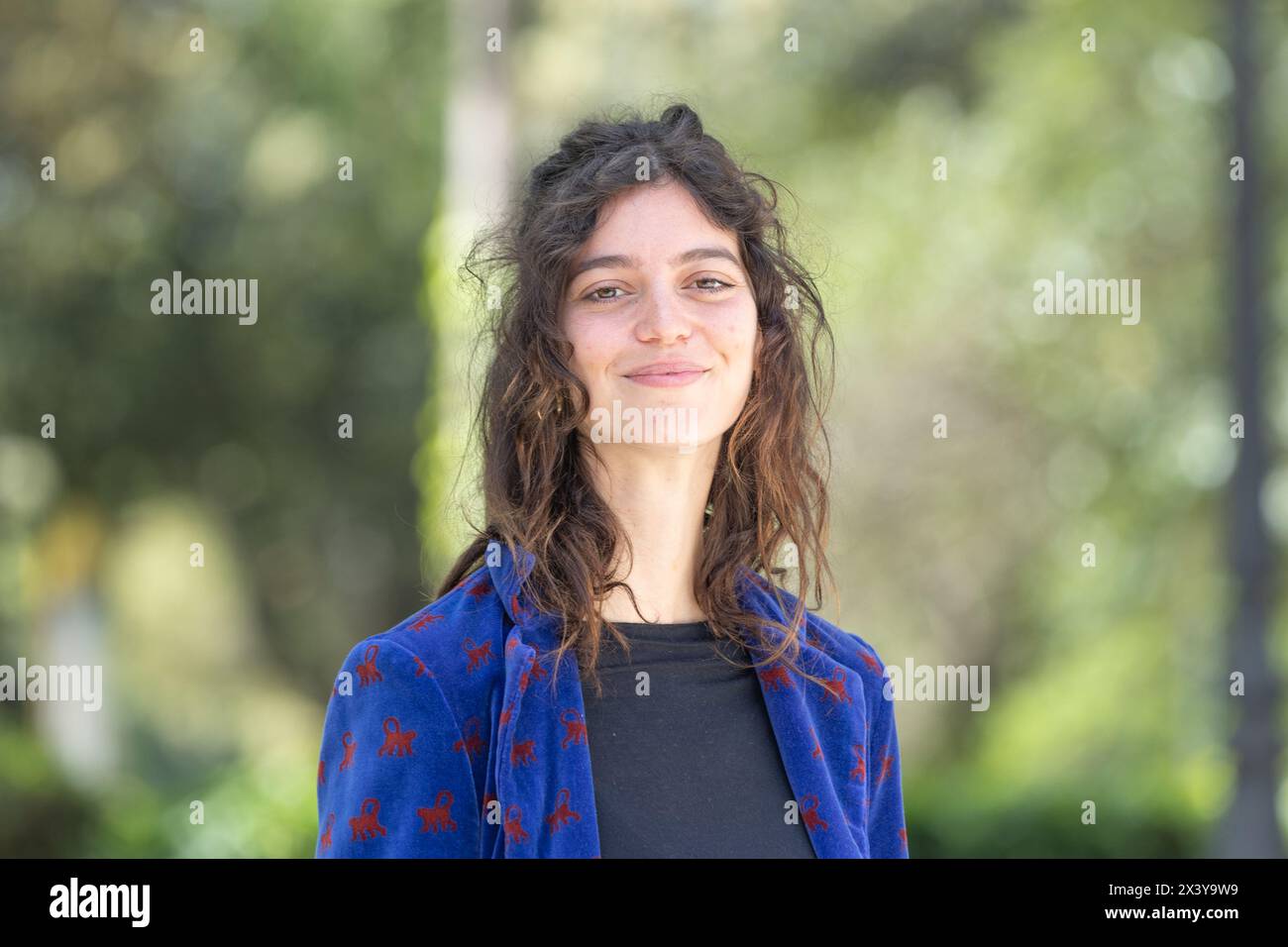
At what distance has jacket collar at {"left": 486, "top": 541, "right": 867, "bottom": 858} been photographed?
2.08m

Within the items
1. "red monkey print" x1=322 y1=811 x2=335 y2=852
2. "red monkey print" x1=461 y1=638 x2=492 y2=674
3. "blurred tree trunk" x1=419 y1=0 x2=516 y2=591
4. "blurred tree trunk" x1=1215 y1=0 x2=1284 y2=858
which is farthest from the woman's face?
"blurred tree trunk" x1=1215 y1=0 x2=1284 y2=858

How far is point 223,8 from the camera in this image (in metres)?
13.4

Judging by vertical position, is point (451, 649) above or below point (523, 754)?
above

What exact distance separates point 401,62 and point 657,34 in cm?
273

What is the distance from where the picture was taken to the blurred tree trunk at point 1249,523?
674cm

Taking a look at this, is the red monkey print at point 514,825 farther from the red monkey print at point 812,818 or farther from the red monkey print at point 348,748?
the red monkey print at point 812,818

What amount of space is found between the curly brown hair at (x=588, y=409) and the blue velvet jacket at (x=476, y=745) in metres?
0.07

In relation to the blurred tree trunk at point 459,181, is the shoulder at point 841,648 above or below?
below

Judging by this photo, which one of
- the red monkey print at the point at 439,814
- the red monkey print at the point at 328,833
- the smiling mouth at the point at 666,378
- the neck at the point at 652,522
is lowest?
the red monkey print at the point at 328,833

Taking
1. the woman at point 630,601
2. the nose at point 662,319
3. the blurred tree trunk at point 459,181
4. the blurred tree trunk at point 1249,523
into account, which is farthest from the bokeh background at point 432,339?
the nose at point 662,319

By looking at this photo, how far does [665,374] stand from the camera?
231cm

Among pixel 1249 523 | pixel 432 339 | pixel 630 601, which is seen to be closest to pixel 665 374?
pixel 630 601

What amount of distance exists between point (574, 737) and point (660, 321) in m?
0.66

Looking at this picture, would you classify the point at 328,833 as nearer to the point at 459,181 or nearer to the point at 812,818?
the point at 812,818
